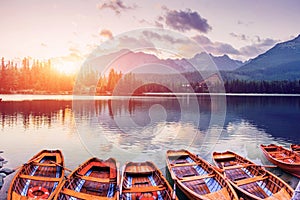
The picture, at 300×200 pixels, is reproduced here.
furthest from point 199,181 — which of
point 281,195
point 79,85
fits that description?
point 79,85

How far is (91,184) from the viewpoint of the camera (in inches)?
583

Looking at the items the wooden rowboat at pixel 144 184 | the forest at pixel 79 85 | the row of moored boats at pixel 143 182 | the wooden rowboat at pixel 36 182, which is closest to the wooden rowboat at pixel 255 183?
the row of moored boats at pixel 143 182

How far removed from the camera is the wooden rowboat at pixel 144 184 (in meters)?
13.2

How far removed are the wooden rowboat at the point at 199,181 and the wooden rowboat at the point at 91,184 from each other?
12.6 ft

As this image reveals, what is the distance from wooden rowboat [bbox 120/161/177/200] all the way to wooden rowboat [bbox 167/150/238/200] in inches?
39.2

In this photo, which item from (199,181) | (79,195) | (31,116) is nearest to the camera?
(79,195)

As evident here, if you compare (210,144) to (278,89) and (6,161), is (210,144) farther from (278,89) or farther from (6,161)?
(278,89)

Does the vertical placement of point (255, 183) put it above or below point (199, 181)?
below

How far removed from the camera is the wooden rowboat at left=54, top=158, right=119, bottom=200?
12734 millimetres

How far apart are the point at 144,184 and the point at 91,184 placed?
324 centimetres

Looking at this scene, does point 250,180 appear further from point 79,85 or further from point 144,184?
point 79,85

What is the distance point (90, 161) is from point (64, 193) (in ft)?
17.8

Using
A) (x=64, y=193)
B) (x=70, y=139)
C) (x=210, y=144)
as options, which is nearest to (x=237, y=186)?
(x=64, y=193)

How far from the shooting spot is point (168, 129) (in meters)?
45.0
